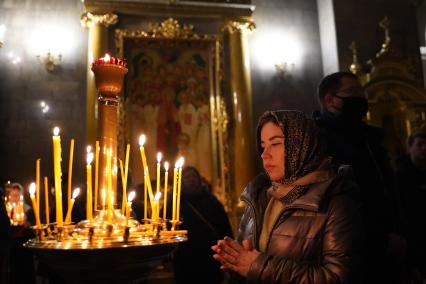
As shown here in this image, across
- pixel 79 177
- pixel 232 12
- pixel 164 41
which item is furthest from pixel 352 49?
pixel 79 177

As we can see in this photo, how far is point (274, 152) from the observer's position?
5.46 feet

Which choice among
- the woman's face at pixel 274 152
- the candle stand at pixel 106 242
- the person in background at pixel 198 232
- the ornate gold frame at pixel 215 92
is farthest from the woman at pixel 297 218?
the ornate gold frame at pixel 215 92

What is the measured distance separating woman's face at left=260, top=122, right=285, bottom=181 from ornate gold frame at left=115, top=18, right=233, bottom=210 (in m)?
4.11

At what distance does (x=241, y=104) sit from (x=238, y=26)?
4.18 feet

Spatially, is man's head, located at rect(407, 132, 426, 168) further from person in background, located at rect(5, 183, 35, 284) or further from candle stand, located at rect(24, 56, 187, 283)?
person in background, located at rect(5, 183, 35, 284)

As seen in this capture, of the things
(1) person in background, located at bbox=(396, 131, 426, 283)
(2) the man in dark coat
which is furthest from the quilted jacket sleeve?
(1) person in background, located at bbox=(396, 131, 426, 283)

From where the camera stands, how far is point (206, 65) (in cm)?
617

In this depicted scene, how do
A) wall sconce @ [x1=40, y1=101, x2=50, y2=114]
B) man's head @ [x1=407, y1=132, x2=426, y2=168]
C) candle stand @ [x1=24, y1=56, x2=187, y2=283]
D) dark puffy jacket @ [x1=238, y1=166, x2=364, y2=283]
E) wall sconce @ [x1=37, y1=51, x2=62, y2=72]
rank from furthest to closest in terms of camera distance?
wall sconce @ [x1=37, y1=51, x2=62, y2=72] → wall sconce @ [x1=40, y1=101, x2=50, y2=114] → man's head @ [x1=407, y1=132, x2=426, y2=168] → dark puffy jacket @ [x1=238, y1=166, x2=364, y2=283] → candle stand @ [x1=24, y1=56, x2=187, y2=283]

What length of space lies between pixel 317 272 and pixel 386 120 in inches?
206

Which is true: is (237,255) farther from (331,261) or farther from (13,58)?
(13,58)

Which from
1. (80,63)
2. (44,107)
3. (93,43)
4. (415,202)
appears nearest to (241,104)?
(93,43)

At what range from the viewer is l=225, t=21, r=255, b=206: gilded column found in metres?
5.82

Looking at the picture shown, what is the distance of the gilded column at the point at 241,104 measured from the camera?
229 inches

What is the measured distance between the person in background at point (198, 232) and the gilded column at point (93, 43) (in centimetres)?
209
